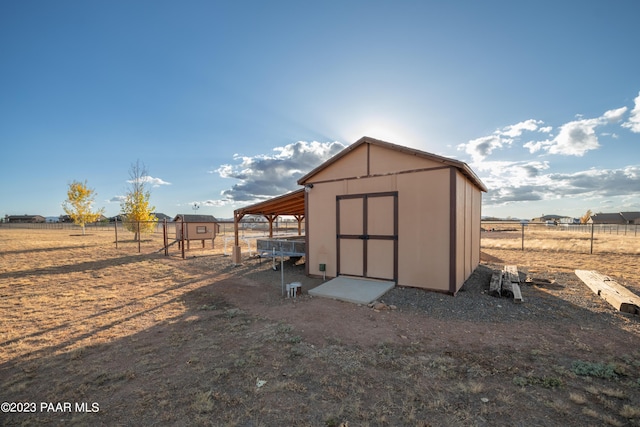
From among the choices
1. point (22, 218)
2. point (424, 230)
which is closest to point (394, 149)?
point (424, 230)

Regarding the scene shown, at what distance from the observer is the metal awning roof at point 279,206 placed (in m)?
10.7

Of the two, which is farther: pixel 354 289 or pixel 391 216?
pixel 391 216

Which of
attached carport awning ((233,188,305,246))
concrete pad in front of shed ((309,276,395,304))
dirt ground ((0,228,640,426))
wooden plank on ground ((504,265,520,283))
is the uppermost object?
attached carport awning ((233,188,305,246))

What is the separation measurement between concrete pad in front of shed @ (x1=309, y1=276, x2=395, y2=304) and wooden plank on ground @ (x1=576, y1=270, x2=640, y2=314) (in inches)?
192

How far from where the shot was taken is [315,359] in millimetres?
4043

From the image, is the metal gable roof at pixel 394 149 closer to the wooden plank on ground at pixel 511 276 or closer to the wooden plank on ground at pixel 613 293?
the wooden plank on ground at pixel 511 276

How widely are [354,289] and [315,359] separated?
11.4 feet

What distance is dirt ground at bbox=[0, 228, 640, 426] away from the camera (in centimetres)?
292

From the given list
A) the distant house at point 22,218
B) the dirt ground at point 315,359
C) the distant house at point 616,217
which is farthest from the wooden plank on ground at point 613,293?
the distant house at point 22,218

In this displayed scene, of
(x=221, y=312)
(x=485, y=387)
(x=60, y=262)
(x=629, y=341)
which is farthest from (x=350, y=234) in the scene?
(x=60, y=262)

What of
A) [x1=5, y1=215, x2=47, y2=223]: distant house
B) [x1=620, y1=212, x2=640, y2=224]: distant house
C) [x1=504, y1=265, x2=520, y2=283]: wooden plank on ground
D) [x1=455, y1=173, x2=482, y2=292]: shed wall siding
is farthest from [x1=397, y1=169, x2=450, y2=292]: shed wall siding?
[x1=5, y1=215, x2=47, y2=223]: distant house

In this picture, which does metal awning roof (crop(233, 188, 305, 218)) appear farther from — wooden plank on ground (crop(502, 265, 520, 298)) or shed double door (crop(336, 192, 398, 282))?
wooden plank on ground (crop(502, 265, 520, 298))

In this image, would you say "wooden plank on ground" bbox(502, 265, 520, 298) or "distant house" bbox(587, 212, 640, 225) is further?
"distant house" bbox(587, 212, 640, 225)

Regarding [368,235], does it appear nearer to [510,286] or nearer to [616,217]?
[510,286]
